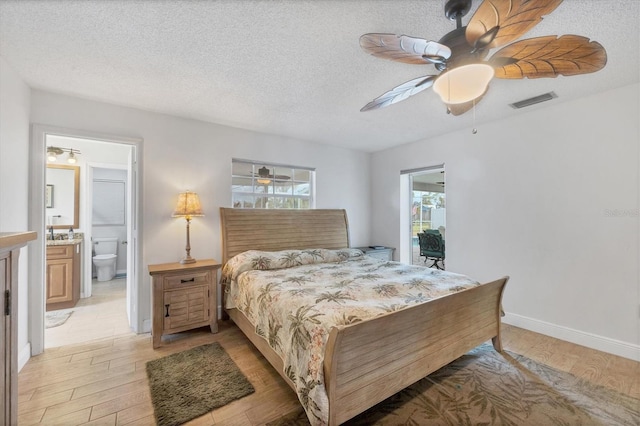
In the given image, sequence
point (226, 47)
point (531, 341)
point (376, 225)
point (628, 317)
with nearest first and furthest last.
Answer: point (226, 47)
point (628, 317)
point (531, 341)
point (376, 225)

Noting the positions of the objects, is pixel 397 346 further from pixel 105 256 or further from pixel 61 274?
pixel 105 256

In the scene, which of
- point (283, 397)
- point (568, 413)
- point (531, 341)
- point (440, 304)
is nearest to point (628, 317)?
point (531, 341)

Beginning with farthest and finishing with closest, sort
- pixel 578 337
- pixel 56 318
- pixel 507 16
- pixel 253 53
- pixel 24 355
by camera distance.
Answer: pixel 56 318
pixel 578 337
pixel 24 355
pixel 253 53
pixel 507 16

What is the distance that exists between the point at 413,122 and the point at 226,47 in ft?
7.94

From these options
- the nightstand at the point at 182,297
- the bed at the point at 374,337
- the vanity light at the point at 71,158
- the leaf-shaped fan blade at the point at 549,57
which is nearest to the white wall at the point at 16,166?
the nightstand at the point at 182,297

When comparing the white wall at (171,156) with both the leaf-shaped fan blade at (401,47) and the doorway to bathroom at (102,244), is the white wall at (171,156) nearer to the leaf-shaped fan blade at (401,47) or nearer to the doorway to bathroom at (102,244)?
the doorway to bathroom at (102,244)

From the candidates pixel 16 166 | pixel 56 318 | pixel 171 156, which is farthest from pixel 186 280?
pixel 56 318

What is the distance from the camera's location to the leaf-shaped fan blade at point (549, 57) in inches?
53.7

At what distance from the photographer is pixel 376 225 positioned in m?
4.93

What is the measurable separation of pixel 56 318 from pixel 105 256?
1949 mm

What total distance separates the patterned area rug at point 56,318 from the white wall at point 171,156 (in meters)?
1.18

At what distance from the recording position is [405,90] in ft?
6.52

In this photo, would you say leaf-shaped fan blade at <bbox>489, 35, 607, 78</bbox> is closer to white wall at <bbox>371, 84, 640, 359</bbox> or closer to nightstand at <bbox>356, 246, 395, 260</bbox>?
white wall at <bbox>371, 84, 640, 359</bbox>

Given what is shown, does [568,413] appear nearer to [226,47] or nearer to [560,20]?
[560,20]
